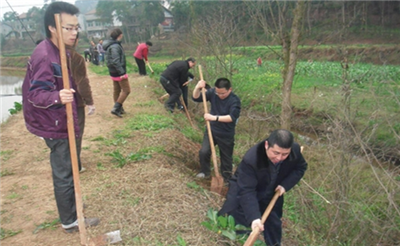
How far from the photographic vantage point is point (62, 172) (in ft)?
8.89

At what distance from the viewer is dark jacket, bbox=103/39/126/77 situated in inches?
242

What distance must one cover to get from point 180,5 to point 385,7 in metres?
20.3

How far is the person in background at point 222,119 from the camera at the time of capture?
14.3 feet

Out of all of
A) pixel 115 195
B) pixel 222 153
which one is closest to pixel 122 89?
pixel 222 153

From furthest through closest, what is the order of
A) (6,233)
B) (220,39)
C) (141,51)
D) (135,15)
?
1. (135,15)
2. (141,51)
3. (220,39)
4. (6,233)

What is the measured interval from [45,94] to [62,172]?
67 cm

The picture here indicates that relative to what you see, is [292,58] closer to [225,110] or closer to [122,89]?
[225,110]

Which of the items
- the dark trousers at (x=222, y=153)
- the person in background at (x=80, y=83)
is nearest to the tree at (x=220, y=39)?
the dark trousers at (x=222, y=153)

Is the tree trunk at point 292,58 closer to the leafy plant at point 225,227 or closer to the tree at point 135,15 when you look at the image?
the leafy plant at point 225,227

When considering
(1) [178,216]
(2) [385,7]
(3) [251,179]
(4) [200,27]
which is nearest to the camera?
(3) [251,179]

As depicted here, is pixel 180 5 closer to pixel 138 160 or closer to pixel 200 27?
pixel 200 27

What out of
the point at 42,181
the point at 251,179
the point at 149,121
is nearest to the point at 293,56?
the point at 149,121

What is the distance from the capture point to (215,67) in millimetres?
9117

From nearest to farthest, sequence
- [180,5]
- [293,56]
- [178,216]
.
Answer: [178,216]
[293,56]
[180,5]
